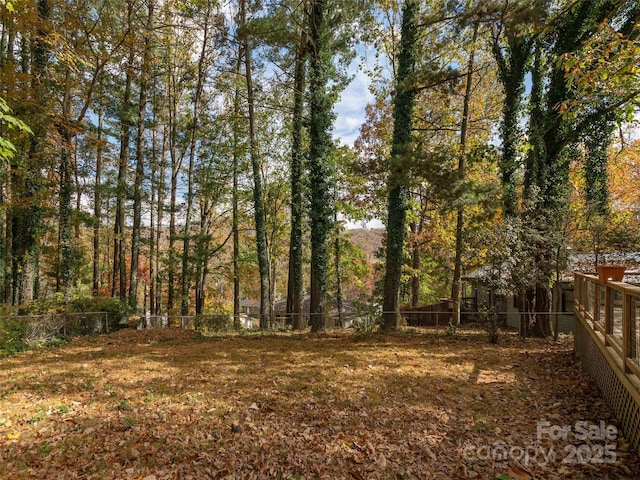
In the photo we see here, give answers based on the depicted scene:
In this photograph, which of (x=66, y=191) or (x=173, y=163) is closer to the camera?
(x=66, y=191)

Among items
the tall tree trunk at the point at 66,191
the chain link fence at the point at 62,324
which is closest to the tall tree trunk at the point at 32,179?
the tall tree trunk at the point at 66,191

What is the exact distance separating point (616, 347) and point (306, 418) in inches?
155

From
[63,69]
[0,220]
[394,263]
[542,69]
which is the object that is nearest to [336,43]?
[542,69]

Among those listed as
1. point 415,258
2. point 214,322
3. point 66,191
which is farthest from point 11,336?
point 415,258

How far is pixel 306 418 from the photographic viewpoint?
4.21m

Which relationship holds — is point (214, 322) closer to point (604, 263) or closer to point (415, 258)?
point (415, 258)

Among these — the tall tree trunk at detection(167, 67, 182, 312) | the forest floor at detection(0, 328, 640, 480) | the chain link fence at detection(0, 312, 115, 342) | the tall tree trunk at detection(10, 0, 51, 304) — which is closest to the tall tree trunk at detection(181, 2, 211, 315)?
the tall tree trunk at detection(167, 67, 182, 312)

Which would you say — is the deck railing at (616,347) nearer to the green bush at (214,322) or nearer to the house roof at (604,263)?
the house roof at (604,263)

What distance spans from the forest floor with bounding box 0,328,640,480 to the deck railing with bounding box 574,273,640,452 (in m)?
0.21

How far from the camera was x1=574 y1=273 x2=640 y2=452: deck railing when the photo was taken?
3.26 metres

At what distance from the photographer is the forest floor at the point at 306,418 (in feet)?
10.6

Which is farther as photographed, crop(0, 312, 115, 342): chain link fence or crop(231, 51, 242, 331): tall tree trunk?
crop(231, 51, 242, 331): tall tree trunk

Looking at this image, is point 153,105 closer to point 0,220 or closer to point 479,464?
point 0,220

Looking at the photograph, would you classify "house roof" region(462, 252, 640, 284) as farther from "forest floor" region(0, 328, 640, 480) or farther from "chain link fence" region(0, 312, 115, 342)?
"chain link fence" region(0, 312, 115, 342)
